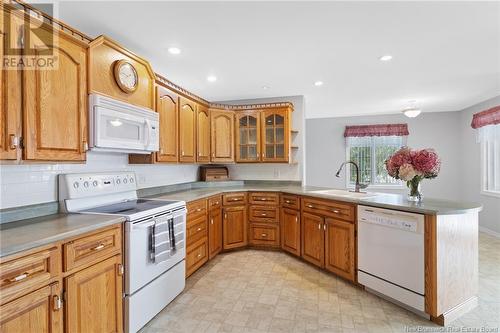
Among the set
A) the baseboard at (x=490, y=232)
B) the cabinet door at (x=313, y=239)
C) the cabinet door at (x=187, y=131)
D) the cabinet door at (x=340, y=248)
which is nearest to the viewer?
the cabinet door at (x=340, y=248)

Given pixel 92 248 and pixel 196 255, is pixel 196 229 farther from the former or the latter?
pixel 92 248

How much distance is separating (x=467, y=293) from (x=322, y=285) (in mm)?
1216

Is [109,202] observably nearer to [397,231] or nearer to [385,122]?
[397,231]

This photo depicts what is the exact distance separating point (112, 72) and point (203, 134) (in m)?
1.65

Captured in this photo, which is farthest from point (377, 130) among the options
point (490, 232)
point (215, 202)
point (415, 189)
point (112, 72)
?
point (112, 72)

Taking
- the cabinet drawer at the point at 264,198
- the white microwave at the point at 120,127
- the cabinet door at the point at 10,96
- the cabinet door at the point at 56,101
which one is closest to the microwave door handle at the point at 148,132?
the white microwave at the point at 120,127

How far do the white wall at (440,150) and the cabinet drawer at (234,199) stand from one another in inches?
125

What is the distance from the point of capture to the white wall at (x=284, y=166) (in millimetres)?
4152

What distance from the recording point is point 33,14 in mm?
1569

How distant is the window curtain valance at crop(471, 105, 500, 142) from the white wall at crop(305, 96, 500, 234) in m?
0.19

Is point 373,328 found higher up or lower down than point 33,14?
lower down

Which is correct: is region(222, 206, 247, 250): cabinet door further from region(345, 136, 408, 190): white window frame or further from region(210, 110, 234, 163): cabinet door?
region(345, 136, 408, 190): white window frame

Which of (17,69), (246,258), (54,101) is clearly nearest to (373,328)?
(246,258)

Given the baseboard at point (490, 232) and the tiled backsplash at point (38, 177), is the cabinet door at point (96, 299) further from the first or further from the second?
the baseboard at point (490, 232)
